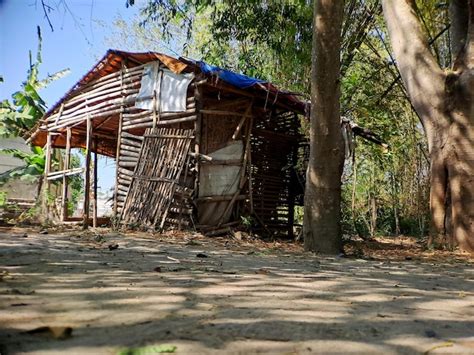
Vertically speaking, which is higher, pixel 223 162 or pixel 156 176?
pixel 223 162

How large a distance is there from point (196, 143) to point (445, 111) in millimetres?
4267

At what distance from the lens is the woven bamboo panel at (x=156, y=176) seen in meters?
8.65

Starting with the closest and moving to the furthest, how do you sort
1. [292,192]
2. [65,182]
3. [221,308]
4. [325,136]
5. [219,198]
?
[221,308] → [325,136] → [219,198] → [292,192] → [65,182]

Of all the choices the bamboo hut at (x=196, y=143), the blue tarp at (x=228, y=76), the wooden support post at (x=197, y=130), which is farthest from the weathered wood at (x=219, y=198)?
the blue tarp at (x=228, y=76)

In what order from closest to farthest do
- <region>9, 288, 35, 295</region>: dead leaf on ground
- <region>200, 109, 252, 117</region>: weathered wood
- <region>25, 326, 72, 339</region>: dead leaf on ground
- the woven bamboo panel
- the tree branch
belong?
<region>25, 326, 72, 339</region>: dead leaf on ground < <region>9, 288, 35, 295</region>: dead leaf on ground < the tree branch < the woven bamboo panel < <region>200, 109, 252, 117</region>: weathered wood

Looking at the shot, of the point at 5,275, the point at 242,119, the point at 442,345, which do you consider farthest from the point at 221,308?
the point at 242,119

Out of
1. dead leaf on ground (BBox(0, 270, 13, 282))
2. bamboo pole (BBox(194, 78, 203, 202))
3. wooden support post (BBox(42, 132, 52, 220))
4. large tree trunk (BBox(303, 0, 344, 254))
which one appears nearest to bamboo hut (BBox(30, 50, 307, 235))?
bamboo pole (BBox(194, 78, 203, 202))

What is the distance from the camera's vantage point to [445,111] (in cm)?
701

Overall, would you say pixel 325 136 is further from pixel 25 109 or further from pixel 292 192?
pixel 25 109

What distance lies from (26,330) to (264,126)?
8.54 meters

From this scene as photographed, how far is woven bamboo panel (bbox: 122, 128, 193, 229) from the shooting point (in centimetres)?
865

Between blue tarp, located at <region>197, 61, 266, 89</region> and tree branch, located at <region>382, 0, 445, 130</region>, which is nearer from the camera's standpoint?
tree branch, located at <region>382, 0, 445, 130</region>

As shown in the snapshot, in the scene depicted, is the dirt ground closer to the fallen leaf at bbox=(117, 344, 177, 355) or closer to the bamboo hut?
the fallen leaf at bbox=(117, 344, 177, 355)

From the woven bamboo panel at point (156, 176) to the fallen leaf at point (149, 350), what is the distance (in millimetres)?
6961
